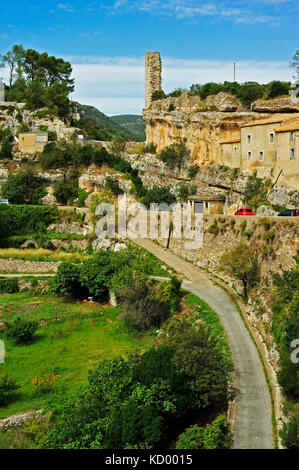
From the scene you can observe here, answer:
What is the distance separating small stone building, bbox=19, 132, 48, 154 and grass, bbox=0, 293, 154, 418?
26.4 metres

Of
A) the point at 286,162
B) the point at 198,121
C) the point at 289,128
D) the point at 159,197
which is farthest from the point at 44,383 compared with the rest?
the point at 198,121

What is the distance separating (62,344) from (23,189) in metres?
26.9

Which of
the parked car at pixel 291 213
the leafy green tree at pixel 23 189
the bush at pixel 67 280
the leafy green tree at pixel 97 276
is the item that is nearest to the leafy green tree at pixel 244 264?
the parked car at pixel 291 213

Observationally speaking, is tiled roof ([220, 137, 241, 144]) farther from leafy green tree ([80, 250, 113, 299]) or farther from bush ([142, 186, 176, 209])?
leafy green tree ([80, 250, 113, 299])

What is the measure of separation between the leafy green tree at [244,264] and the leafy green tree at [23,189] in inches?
1145

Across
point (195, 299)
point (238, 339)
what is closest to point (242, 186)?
point (195, 299)

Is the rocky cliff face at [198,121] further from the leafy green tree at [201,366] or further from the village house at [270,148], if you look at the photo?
the leafy green tree at [201,366]

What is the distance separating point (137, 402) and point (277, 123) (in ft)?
68.7

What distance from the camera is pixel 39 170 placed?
49.4 m

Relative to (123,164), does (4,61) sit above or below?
above

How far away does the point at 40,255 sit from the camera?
37.7 meters

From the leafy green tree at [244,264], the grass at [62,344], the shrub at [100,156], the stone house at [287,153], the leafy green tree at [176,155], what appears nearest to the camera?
the grass at [62,344]

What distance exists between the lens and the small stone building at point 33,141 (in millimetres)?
52969
